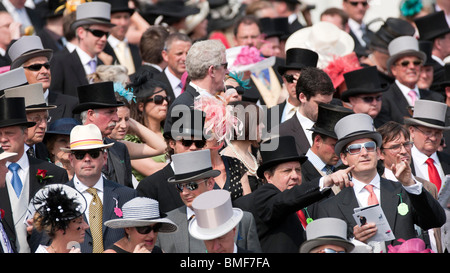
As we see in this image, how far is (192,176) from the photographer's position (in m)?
8.74

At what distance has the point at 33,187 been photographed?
9.06 meters

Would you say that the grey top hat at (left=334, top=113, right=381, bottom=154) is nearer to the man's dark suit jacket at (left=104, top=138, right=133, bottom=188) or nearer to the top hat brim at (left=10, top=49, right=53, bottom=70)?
the man's dark suit jacket at (left=104, top=138, right=133, bottom=188)

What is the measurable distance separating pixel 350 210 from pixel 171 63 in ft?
14.7

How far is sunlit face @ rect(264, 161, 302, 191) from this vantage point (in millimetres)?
9117

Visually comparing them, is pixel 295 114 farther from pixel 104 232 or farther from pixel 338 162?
pixel 104 232

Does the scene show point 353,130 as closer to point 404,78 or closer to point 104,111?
point 104,111

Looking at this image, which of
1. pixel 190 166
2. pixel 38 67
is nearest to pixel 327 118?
pixel 190 166

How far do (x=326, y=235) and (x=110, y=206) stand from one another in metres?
2.08

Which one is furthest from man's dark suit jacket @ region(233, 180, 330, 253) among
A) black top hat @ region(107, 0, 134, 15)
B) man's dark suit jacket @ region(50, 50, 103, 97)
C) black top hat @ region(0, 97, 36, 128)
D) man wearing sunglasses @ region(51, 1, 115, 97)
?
black top hat @ region(107, 0, 134, 15)

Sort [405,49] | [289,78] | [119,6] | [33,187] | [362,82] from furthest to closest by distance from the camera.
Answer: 1. [119,6]
2. [405,49]
3. [362,82]
4. [289,78]
5. [33,187]

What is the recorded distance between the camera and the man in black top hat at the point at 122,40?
1416cm
